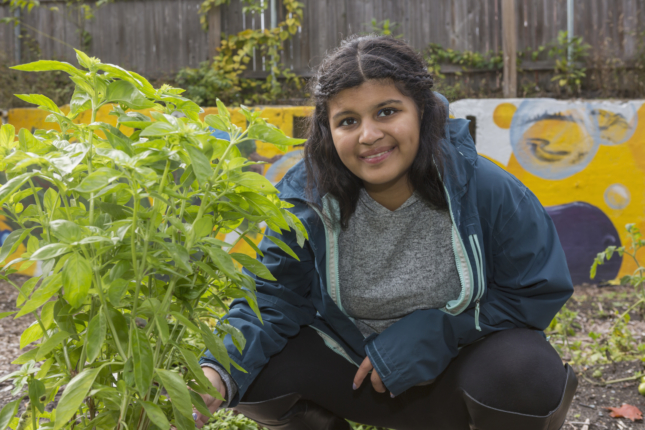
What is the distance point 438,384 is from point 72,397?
3.89 feet

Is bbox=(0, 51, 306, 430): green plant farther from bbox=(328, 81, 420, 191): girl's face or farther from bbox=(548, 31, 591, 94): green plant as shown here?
bbox=(548, 31, 591, 94): green plant

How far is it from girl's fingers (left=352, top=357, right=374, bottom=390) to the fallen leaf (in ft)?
4.07

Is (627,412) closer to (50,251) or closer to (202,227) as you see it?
(202,227)

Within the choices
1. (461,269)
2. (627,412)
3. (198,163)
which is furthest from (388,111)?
(627,412)

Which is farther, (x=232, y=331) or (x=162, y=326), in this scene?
(x=232, y=331)

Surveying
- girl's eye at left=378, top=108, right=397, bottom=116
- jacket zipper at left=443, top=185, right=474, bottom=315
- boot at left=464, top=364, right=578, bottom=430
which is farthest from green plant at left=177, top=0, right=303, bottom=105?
boot at left=464, top=364, right=578, bottom=430

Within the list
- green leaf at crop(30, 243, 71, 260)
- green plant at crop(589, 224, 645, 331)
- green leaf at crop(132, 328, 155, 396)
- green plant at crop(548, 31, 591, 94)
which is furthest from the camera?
green plant at crop(548, 31, 591, 94)

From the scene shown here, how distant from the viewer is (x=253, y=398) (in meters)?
1.76

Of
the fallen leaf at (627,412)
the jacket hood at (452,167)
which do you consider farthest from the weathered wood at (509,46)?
the jacket hood at (452,167)

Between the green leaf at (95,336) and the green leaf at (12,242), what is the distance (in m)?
0.20

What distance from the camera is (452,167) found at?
5.51 ft

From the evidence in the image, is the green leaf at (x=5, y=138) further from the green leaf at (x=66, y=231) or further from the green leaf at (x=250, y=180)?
the green leaf at (x=250, y=180)

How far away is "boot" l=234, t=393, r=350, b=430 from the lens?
5.76 ft

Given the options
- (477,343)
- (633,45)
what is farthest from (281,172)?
(633,45)
